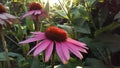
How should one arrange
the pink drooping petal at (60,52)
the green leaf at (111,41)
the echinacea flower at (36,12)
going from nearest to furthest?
1. the pink drooping petal at (60,52)
2. the green leaf at (111,41)
3. the echinacea flower at (36,12)

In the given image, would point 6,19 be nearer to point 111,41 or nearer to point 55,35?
point 55,35

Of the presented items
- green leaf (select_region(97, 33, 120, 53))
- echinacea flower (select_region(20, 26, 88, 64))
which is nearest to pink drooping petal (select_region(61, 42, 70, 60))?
echinacea flower (select_region(20, 26, 88, 64))

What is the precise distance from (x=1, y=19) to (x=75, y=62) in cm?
29

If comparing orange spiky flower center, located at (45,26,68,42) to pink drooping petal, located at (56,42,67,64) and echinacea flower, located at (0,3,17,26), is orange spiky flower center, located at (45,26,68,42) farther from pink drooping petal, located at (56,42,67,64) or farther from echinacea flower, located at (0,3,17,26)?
echinacea flower, located at (0,3,17,26)

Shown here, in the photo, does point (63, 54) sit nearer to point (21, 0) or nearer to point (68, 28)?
point (68, 28)

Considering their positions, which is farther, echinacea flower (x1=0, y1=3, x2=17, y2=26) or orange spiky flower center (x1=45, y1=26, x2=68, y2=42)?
echinacea flower (x1=0, y1=3, x2=17, y2=26)

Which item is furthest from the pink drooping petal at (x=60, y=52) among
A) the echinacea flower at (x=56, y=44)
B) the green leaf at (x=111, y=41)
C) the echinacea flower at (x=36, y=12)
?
the echinacea flower at (x=36, y=12)

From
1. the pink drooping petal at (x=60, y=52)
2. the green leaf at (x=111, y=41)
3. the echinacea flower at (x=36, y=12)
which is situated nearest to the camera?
the pink drooping petal at (x=60, y=52)

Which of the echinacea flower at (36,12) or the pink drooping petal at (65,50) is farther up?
the echinacea flower at (36,12)

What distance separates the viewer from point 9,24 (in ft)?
3.46

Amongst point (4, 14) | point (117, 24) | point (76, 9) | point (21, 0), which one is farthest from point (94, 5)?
point (21, 0)

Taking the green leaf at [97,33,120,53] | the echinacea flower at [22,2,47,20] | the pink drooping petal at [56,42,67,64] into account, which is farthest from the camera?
the echinacea flower at [22,2,47,20]

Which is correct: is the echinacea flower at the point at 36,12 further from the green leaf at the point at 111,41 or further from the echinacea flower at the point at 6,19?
the green leaf at the point at 111,41

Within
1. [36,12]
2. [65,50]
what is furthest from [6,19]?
[65,50]
